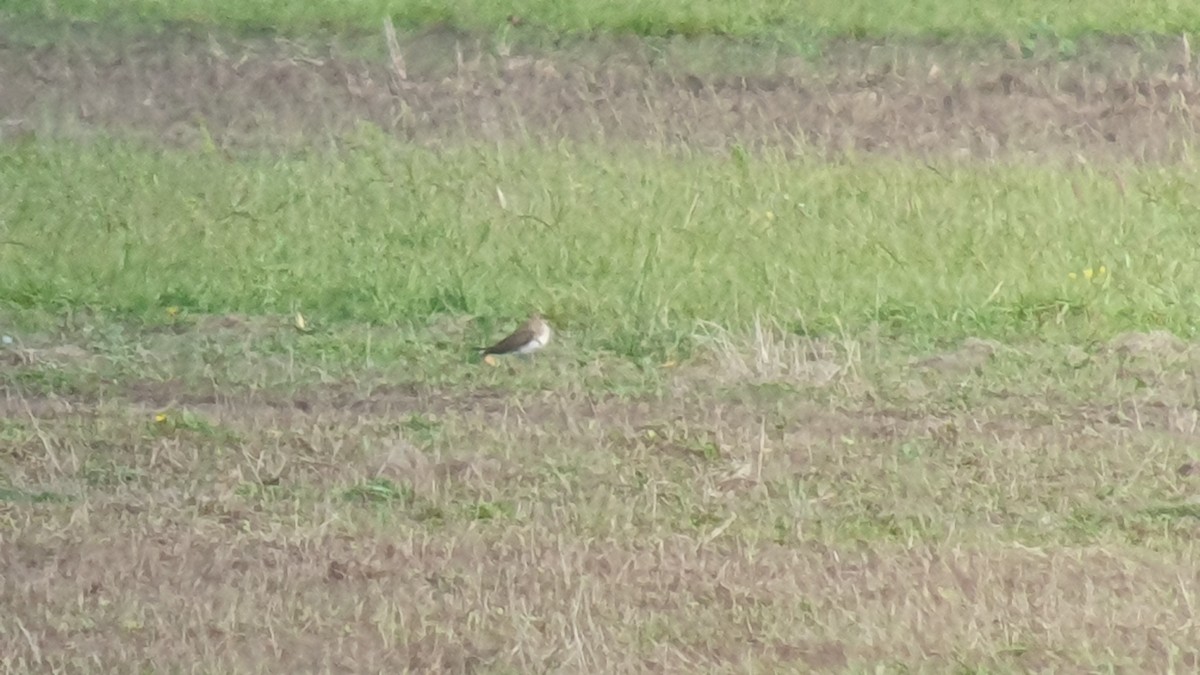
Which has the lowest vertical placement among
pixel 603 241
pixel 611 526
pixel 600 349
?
pixel 603 241

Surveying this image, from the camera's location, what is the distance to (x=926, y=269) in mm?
9648

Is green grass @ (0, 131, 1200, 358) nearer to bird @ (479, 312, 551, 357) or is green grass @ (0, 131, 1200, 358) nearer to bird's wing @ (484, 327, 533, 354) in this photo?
bird @ (479, 312, 551, 357)

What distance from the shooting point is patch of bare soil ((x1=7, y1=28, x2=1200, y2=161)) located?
37.6 ft

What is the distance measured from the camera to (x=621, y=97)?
11797 mm

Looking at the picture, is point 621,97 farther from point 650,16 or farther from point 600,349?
point 600,349

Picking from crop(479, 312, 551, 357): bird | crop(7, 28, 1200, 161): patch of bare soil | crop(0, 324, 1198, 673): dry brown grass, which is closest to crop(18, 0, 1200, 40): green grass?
crop(7, 28, 1200, 161): patch of bare soil

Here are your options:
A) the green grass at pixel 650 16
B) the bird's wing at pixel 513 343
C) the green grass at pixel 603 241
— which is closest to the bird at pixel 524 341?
the bird's wing at pixel 513 343

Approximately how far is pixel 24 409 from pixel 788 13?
7071 mm

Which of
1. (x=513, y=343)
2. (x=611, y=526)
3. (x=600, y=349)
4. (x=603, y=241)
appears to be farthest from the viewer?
(x=603, y=241)

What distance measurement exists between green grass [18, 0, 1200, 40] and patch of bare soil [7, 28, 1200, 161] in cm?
20

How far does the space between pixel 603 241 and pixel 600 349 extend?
5.65 ft

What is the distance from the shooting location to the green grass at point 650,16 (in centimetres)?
1234

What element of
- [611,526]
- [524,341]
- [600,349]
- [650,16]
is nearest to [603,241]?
[600,349]

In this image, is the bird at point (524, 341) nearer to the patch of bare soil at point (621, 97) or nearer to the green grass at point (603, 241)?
→ the green grass at point (603, 241)
